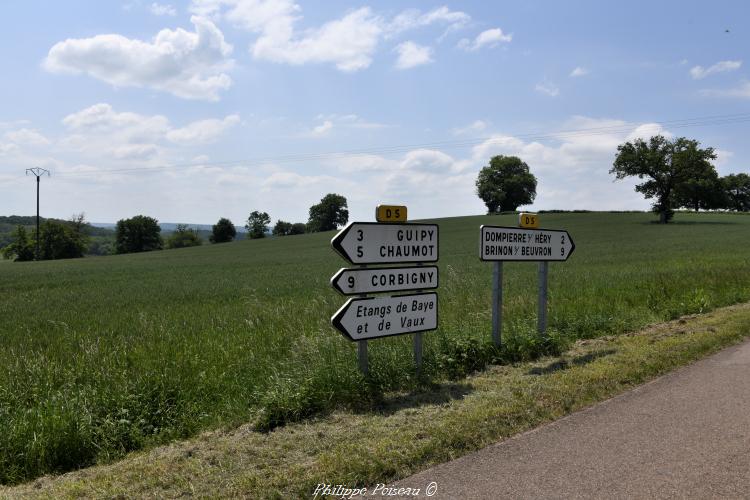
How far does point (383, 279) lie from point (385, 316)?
382 millimetres

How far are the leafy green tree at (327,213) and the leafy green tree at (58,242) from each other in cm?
5001

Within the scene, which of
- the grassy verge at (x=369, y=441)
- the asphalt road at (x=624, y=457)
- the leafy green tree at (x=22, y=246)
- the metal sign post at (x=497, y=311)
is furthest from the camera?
the leafy green tree at (x=22, y=246)

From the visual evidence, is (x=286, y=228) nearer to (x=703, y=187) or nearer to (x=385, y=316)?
(x=703, y=187)

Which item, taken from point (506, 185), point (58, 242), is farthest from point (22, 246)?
point (506, 185)

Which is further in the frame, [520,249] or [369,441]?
[520,249]

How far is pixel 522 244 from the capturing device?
787 centimetres

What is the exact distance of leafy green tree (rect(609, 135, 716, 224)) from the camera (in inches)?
2704

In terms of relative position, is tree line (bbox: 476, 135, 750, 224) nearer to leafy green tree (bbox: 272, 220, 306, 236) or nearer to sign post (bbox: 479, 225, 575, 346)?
sign post (bbox: 479, 225, 575, 346)

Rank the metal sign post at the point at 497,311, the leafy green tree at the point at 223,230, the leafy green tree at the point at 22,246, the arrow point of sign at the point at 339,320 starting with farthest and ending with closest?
the leafy green tree at the point at 223,230 → the leafy green tree at the point at 22,246 → the metal sign post at the point at 497,311 → the arrow point of sign at the point at 339,320

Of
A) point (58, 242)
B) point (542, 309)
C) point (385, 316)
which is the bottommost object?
point (542, 309)

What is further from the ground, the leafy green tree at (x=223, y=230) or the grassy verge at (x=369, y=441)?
the leafy green tree at (x=223, y=230)

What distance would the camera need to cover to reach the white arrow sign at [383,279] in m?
5.65

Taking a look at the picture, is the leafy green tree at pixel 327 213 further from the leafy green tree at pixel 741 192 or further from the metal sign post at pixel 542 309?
the metal sign post at pixel 542 309

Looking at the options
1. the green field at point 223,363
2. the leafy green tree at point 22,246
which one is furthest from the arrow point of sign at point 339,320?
the leafy green tree at point 22,246
